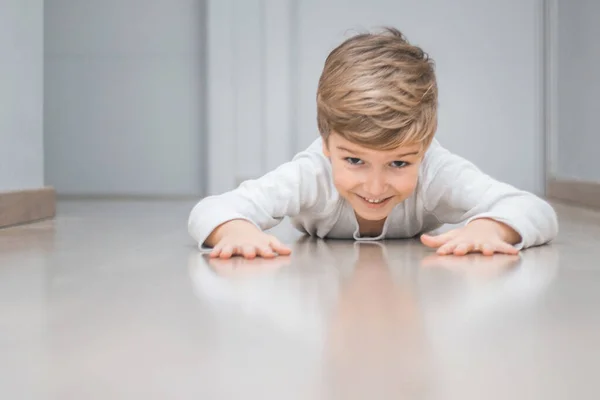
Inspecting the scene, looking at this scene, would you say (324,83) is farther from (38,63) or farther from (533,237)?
(38,63)

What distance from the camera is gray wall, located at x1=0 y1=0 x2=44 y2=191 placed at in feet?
5.76

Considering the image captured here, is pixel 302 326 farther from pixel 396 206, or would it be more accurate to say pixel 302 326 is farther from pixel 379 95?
pixel 396 206

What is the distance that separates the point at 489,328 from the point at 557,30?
111 inches

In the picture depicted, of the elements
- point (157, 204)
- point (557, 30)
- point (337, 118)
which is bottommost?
point (157, 204)

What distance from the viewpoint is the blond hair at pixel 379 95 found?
1.10 metres

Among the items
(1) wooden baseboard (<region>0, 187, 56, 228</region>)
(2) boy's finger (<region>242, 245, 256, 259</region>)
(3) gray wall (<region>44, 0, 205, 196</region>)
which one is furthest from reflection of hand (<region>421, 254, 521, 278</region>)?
(3) gray wall (<region>44, 0, 205, 196</region>)

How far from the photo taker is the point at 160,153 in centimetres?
334

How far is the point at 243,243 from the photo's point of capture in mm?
1070

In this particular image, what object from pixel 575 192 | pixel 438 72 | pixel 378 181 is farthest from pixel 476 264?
pixel 438 72

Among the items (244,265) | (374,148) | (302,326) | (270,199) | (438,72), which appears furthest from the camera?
(438,72)

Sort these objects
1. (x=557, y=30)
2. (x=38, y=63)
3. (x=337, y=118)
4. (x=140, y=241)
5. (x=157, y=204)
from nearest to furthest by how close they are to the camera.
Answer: (x=337, y=118) → (x=140, y=241) → (x=38, y=63) → (x=157, y=204) → (x=557, y=30)

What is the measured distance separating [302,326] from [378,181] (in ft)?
1.82

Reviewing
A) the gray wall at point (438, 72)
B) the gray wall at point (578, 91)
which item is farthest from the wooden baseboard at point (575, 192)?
the gray wall at point (438, 72)

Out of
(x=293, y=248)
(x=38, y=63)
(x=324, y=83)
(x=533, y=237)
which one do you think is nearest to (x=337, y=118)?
(x=324, y=83)
